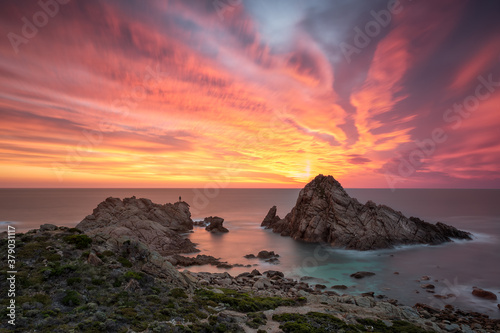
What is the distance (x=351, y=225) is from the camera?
3150 inches

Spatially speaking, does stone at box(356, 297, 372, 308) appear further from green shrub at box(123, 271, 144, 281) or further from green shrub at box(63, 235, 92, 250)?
green shrub at box(63, 235, 92, 250)

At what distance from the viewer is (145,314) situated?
65.8ft

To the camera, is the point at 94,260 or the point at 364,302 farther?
the point at 364,302

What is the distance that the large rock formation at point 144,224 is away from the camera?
219ft

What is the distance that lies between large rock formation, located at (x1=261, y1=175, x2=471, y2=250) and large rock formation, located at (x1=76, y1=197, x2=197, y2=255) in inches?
1597

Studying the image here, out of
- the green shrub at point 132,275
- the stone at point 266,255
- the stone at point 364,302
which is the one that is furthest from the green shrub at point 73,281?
the stone at point 266,255

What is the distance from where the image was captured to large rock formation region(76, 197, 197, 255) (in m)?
66.9

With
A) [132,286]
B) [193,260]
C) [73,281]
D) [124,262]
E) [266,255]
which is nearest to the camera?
[73,281]

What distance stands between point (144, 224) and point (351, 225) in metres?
63.6

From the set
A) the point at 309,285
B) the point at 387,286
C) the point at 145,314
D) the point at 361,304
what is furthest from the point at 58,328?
the point at 387,286

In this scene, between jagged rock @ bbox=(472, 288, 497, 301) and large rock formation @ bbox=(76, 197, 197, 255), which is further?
large rock formation @ bbox=(76, 197, 197, 255)

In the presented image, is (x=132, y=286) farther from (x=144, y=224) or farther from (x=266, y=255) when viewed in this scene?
(x=144, y=224)

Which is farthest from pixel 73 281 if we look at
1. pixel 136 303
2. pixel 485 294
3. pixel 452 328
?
pixel 485 294

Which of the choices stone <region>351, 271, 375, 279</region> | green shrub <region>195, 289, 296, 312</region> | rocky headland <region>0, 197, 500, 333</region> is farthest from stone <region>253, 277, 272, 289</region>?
stone <region>351, 271, 375, 279</region>
